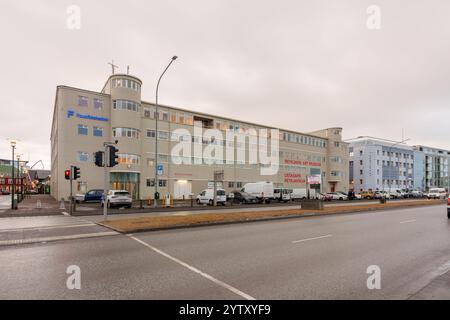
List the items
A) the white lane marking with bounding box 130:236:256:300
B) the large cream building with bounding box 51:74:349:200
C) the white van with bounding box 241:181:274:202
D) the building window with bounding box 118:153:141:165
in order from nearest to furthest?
the white lane marking with bounding box 130:236:256:300, the large cream building with bounding box 51:74:349:200, the white van with bounding box 241:181:274:202, the building window with bounding box 118:153:141:165

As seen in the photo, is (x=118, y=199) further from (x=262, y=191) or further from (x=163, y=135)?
(x=262, y=191)

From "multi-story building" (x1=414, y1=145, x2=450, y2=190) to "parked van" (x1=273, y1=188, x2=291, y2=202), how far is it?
3066 inches

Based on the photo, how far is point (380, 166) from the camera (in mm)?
Result: 80188

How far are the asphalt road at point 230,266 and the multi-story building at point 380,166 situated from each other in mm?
77813

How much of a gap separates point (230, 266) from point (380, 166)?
86942mm

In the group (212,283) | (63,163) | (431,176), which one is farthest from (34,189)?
(431,176)

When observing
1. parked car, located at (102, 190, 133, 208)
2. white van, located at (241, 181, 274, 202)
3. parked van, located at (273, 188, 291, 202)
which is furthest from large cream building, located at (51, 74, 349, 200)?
parked car, located at (102, 190, 133, 208)

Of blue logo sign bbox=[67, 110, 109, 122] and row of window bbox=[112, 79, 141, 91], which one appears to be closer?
blue logo sign bbox=[67, 110, 109, 122]

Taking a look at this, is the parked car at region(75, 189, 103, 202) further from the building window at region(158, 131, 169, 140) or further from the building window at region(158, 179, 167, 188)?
the building window at region(158, 131, 169, 140)

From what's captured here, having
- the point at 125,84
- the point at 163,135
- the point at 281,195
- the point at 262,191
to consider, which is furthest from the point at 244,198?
the point at 125,84

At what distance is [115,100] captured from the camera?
125 feet

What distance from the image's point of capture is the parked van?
130 feet

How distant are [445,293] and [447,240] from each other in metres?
6.18
